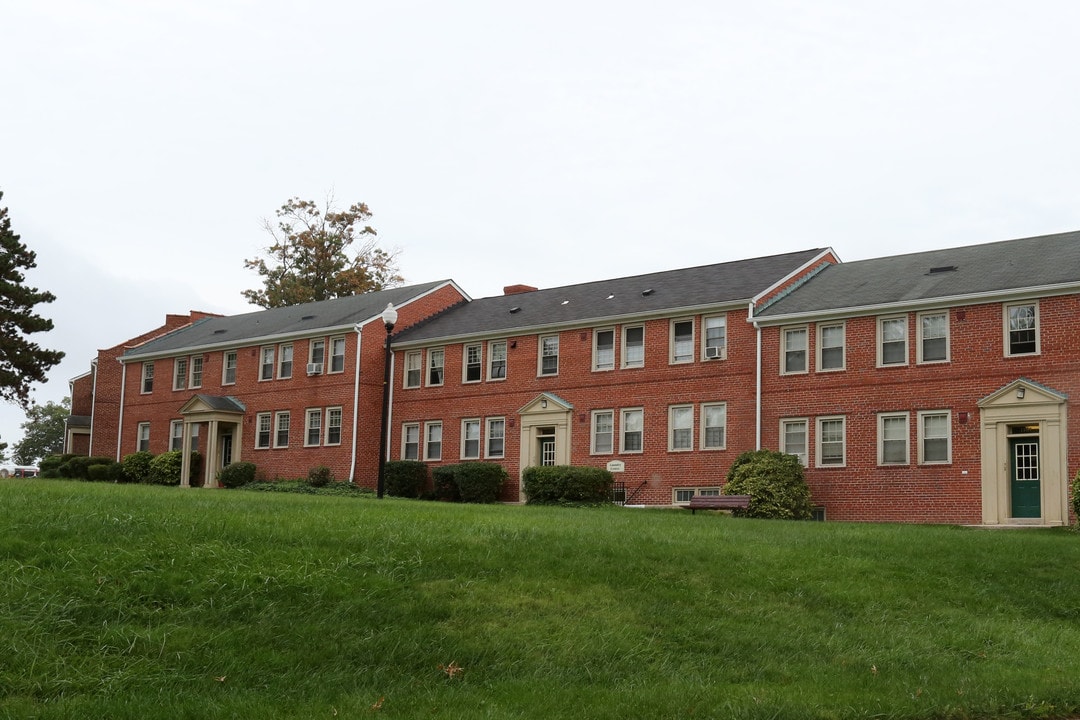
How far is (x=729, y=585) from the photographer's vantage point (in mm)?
13609

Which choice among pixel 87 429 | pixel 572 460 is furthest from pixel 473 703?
pixel 87 429

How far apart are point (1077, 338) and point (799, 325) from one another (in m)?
7.16

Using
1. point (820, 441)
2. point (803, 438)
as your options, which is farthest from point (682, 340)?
point (820, 441)

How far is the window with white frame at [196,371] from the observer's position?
1927 inches

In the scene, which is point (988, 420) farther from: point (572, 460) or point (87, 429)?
point (87, 429)

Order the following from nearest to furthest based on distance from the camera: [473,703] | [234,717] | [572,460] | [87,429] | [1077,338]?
1. [234,717]
2. [473,703]
3. [1077,338]
4. [572,460]
5. [87,429]

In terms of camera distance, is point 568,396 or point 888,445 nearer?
point 888,445

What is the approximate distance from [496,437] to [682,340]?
302 inches

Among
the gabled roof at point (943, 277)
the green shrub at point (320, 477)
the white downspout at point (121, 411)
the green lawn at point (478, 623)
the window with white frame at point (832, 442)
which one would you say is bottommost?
the green lawn at point (478, 623)

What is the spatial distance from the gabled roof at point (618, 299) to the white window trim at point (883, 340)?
376cm

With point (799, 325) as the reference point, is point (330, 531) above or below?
below

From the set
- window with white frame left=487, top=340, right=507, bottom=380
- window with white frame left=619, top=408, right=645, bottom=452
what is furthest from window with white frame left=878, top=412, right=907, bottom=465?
window with white frame left=487, top=340, right=507, bottom=380

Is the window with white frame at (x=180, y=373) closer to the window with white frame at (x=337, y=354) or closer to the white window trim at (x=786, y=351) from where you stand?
the window with white frame at (x=337, y=354)

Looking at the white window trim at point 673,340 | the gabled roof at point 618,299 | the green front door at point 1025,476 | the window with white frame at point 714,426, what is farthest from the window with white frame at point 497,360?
the green front door at point 1025,476
